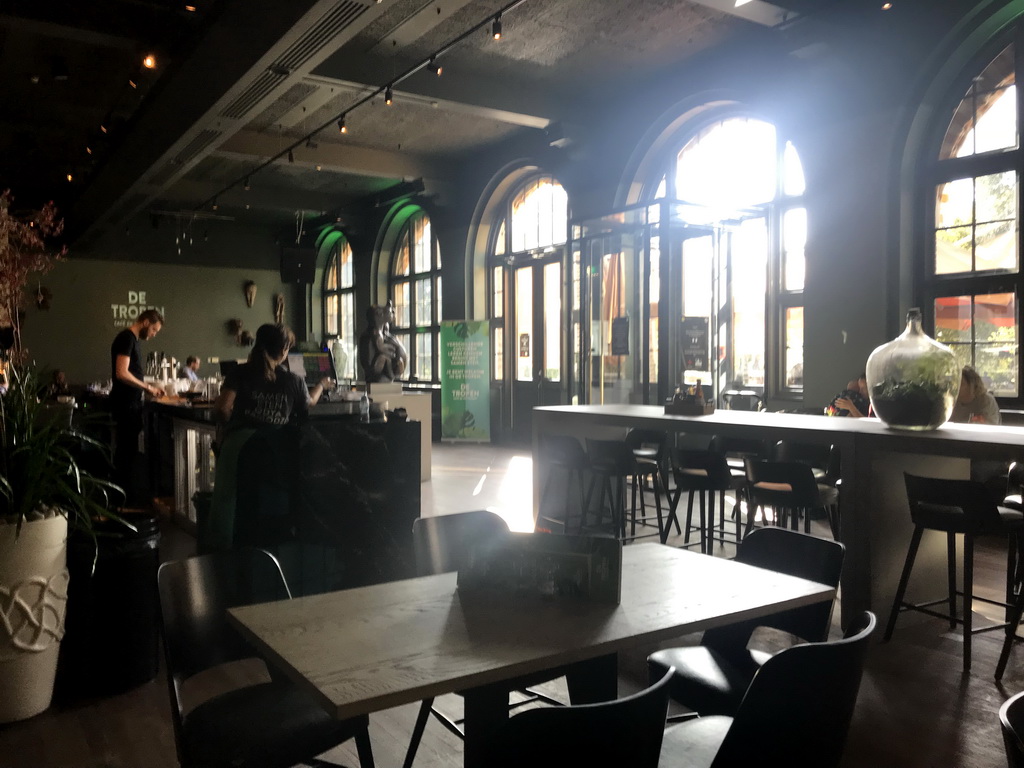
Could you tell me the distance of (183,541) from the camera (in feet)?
18.4

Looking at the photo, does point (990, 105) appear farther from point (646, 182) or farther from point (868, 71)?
point (646, 182)

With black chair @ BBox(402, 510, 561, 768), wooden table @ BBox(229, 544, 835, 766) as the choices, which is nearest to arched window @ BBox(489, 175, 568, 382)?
black chair @ BBox(402, 510, 561, 768)

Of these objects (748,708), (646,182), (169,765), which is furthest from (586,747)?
(646,182)

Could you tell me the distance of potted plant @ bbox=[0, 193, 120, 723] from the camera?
2893 millimetres

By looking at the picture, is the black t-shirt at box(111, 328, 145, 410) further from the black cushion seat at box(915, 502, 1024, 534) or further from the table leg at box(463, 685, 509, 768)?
the black cushion seat at box(915, 502, 1024, 534)

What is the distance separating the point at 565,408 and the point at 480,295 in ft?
21.1

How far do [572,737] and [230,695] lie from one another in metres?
1.24

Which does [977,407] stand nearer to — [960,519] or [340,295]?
[960,519]

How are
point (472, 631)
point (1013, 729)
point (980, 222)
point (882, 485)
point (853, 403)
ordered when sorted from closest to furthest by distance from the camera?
point (1013, 729), point (472, 631), point (882, 485), point (853, 403), point (980, 222)

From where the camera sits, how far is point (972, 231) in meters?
6.21

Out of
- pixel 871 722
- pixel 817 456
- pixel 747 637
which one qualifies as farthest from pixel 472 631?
pixel 817 456

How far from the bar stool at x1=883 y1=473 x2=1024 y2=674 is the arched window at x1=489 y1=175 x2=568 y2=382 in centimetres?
717

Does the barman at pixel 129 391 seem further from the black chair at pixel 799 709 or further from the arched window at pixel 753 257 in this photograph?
the black chair at pixel 799 709

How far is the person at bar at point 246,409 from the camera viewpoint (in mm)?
4117
